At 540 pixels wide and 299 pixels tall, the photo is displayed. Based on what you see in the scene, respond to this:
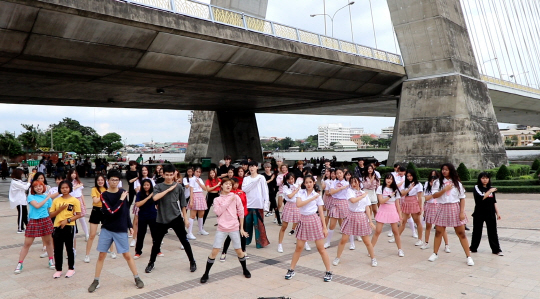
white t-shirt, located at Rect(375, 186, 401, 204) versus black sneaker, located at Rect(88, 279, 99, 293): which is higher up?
white t-shirt, located at Rect(375, 186, 401, 204)

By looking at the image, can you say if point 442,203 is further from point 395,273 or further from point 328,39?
point 328,39

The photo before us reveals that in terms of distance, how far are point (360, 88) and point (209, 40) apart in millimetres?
14525

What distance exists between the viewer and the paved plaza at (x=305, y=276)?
19.4 feet

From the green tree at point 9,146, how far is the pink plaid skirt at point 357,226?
5963 centimetres

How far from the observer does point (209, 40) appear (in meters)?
16.9

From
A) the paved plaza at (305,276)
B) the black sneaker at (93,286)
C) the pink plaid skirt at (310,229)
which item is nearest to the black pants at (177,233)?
the paved plaza at (305,276)

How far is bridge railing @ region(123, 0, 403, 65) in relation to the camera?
15781 millimetres

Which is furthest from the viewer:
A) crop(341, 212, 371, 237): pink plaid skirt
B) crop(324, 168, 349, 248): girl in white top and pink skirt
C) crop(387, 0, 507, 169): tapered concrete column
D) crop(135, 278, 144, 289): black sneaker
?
crop(387, 0, 507, 169): tapered concrete column

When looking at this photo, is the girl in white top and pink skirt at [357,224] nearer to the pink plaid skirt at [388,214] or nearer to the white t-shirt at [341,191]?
the pink plaid skirt at [388,214]

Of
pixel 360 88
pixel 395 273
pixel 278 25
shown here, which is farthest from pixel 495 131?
pixel 395 273

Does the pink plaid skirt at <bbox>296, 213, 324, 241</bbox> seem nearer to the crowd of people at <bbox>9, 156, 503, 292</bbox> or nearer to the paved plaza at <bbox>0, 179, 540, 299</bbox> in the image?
the crowd of people at <bbox>9, 156, 503, 292</bbox>

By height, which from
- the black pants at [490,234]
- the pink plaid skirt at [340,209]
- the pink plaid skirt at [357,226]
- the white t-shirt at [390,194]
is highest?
the white t-shirt at [390,194]

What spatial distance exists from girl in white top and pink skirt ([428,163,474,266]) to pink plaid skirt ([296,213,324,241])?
8.31ft

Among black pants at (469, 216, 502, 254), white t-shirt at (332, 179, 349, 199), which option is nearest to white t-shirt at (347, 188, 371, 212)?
white t-shirt at (332, 179, 349, 199)
